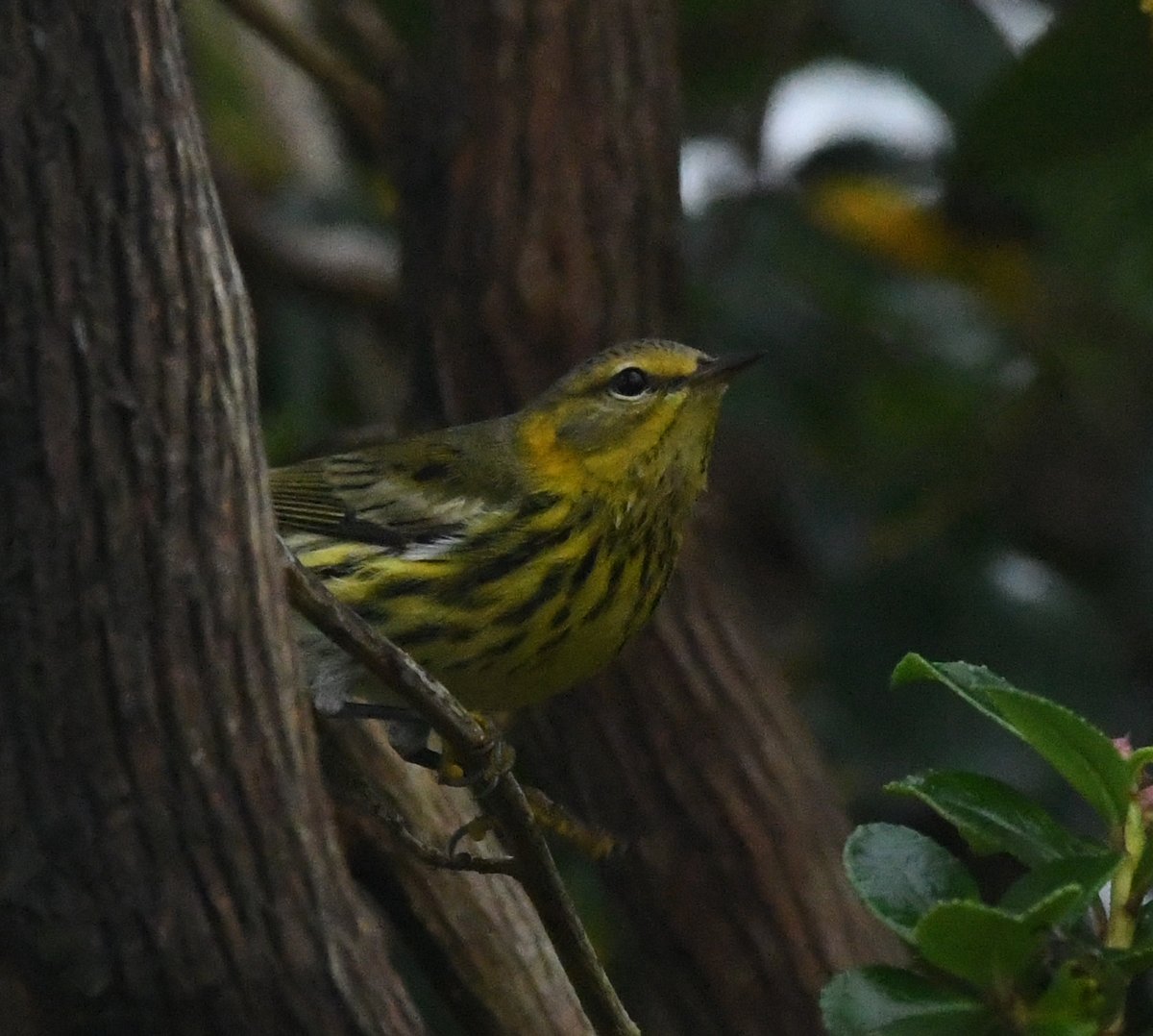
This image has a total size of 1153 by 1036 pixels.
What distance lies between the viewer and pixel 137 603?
182 centimetres

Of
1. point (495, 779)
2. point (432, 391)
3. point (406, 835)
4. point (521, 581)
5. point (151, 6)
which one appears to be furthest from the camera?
point (432, 391)

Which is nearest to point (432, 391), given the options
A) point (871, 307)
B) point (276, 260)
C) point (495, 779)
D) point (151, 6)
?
point (276, 260)

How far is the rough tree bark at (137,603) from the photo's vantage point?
5.70 feet

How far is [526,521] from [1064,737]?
1573 mm

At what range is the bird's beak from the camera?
10.1 feet

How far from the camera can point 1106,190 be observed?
4.09 m

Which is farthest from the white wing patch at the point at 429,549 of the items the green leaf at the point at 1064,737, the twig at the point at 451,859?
the green leaf at the point at 1064,737

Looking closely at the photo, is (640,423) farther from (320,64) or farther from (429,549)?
(320,64)

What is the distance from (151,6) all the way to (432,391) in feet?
6.09

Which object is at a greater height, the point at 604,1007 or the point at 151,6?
the point at 151,6

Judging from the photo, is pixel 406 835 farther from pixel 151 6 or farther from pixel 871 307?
pixel 871 307

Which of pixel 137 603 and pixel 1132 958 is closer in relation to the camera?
pixel 1132 958

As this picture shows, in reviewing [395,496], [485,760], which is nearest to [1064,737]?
[485,760]

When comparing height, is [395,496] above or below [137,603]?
below
